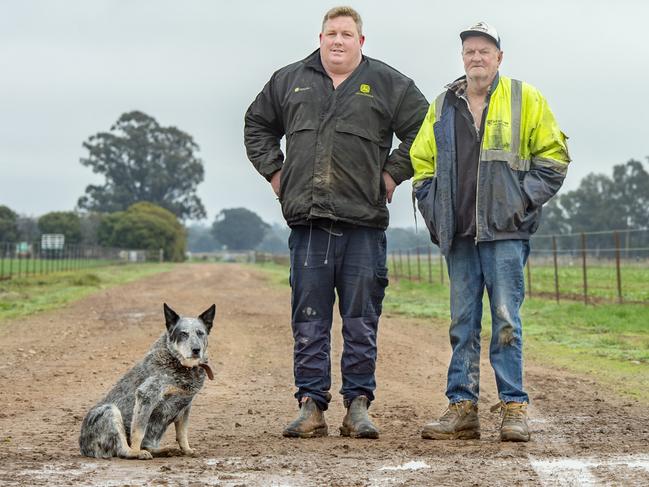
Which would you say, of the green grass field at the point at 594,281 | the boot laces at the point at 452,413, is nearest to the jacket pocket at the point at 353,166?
the boot laces at the point at 452,413

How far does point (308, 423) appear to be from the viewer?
21.2ft

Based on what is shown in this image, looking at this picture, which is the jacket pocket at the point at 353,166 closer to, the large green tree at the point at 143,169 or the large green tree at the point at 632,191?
the large green tree at the point at 632,191

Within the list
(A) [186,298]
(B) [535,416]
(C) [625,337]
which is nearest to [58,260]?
(A) [186,298]

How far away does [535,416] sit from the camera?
733cm

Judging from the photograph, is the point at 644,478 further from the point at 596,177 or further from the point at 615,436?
the point at 596,177

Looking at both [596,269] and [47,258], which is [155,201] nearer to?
[47,258]

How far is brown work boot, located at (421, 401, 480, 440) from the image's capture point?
623 cm

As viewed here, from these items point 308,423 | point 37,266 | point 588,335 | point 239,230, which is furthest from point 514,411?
point 239,230

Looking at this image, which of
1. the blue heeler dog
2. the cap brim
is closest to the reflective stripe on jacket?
the cap brim

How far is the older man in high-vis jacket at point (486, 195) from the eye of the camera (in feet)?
20.3

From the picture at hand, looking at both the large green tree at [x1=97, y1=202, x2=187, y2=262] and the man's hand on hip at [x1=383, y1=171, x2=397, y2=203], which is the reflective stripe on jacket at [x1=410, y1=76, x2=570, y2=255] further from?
the large green tree at [x1=97, y1=202, x2=187, y2=262]

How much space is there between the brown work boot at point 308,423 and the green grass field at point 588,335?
3308 millimetres

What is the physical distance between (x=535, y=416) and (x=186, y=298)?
17520 millimetres

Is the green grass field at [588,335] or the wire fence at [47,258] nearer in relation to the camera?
the green grass field at [588,335]
